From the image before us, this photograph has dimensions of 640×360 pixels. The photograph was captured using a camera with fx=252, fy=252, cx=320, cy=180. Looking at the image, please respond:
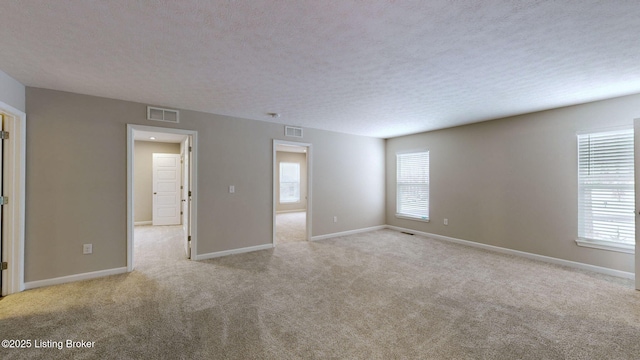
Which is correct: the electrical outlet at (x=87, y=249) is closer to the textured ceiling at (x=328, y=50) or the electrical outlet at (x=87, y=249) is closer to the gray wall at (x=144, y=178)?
the textured ceiling at (x=328, y=50)

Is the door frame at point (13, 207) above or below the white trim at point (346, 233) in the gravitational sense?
above

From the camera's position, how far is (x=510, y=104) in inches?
146

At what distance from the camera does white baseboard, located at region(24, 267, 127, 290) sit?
303cm

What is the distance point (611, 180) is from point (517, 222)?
130cm

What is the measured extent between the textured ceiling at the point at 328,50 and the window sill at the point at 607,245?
2.02 m

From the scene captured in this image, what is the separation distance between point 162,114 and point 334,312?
12.1ft

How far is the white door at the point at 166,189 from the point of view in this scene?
7141 mm

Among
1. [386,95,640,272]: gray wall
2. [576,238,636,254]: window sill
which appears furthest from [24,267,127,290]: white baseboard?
[576,238,636,254]: window sill

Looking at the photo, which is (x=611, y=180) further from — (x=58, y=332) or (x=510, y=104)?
(x=58, y=332)

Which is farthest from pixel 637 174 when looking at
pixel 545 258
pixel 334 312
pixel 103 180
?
pixel 103 180

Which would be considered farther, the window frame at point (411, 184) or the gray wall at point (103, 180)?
the window frame at point (411, 184)

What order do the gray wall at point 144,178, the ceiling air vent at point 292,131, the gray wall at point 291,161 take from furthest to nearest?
the gray wall at point 291,161, the gray wall at point 144,178, the ceiling air vent at point 292,131

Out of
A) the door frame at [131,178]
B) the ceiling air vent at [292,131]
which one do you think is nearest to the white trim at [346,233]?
the ceiling air vent at [292,131]

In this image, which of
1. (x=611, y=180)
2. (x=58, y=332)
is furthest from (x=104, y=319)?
(x=611, y=180)
